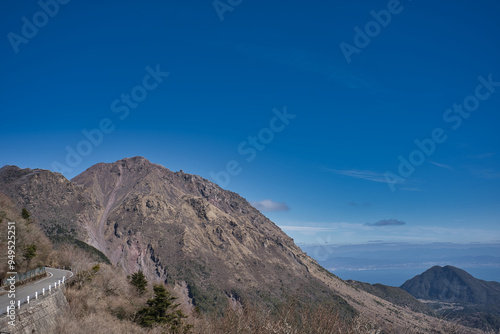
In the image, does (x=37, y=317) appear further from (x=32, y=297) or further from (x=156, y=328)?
(x=156, y=328)

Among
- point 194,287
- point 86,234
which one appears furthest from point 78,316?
point 86,234

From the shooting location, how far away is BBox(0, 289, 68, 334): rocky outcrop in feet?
61.3

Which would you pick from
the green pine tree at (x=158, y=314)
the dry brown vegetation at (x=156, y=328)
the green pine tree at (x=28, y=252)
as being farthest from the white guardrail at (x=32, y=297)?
the green pine tree at (x=158, y=314)

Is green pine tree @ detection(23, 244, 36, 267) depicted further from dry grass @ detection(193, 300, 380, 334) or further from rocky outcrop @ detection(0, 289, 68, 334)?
dry grass @ detection(193, 300, 380, 334)

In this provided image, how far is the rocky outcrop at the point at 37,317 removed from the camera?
Result: 1867 centimetres

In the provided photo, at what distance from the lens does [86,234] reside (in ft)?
626

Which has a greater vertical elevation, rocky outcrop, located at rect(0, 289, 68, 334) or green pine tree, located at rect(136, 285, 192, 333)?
rocky outcrop, located at rect(0, 289, 68, 334)

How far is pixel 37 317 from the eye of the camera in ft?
71.2

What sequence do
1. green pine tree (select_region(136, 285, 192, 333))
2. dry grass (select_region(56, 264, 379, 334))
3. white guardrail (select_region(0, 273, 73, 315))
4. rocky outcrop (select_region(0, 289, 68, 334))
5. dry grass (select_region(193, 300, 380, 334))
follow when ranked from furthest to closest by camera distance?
green pine tree (select_region(136, 285, 192, 333)), white guardrail (select_region(0, 273, 73, 315)), rocky outcrop (select_region(0, 289, 68, 334)), dry grass (select_region(56, 264, 379, 334)), dry grass (select_region(193, 300, 380, 334))

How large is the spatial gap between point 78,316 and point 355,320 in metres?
25.9

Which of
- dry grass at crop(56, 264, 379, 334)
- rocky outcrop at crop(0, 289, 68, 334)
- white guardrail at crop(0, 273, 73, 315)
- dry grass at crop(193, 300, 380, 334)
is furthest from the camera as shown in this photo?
white guardrail at crop(0, 273, 73, 315)

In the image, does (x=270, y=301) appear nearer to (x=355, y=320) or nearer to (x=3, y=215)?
(x=3, y=215)

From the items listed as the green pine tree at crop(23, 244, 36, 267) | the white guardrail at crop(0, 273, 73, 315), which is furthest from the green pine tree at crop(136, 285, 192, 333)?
the green pine tree at crop(23, 244, 36, 267)

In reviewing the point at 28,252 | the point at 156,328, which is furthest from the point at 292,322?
the point at 28,252
